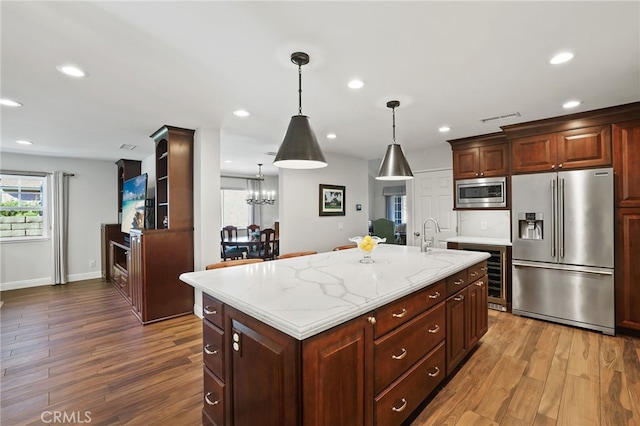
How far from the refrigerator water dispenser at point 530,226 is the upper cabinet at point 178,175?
4203mm

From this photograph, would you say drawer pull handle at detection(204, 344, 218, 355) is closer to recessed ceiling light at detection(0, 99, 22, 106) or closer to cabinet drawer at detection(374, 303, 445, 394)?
cabinet drawer at detection(374, 303, 445, 394)

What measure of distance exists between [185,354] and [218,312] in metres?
1.60

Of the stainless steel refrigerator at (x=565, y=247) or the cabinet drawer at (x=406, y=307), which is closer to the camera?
the cabinet drawer at (x=406, y=307)

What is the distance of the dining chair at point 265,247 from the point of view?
6.11m

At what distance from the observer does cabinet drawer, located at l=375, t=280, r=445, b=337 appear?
1.54 metres

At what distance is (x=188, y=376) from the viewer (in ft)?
8.00

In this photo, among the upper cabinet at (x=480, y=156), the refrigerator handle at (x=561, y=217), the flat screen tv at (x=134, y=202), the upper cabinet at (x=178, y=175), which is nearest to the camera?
the refrigerator handle at (x=561, y=217)

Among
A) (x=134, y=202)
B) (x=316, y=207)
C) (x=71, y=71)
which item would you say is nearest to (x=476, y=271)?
(x=316, y=207)

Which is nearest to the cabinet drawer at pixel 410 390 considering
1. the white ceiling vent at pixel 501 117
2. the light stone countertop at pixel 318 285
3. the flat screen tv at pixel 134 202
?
the light stone countertop at pixel 318 285

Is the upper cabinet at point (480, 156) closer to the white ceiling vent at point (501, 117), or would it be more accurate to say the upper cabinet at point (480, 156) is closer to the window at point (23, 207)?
the white ceiling vent at point (501, 117)

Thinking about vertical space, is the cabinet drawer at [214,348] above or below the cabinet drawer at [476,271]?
below

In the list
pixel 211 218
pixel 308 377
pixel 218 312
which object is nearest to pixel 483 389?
pixel 308 377

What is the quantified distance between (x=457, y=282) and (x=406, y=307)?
0.82 meters

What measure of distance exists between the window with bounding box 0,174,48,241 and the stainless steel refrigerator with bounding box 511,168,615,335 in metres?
7.89
